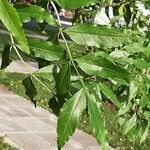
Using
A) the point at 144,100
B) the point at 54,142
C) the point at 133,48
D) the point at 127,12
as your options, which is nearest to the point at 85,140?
the point at 54,142

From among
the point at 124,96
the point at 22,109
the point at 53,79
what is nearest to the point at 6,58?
the point at 53,79

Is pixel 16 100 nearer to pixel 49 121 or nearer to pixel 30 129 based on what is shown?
pixel 49 121

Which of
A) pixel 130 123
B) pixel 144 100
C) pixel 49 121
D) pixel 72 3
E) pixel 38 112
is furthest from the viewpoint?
pixel 38 112

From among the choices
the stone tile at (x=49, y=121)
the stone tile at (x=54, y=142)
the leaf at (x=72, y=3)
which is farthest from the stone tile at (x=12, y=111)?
the leaf at (x=72, y=3)

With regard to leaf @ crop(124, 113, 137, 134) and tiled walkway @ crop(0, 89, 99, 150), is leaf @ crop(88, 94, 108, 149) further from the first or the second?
tiled walkway @ crop(0, 89, 99, 150)

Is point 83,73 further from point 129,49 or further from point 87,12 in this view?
point 87,12

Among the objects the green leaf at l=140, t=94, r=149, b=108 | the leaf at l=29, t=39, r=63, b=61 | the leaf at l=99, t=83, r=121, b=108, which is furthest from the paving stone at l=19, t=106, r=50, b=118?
the leaf at l=29, t=39, r=63, b=61
